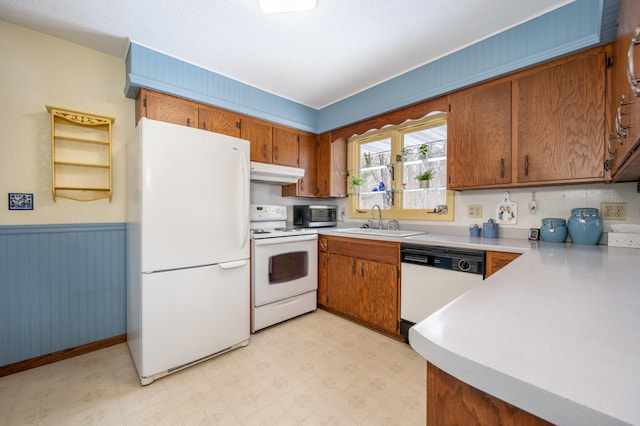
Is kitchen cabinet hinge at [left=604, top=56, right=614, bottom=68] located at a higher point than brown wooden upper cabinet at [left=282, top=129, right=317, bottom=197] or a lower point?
higher

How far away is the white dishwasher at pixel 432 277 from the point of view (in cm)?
192

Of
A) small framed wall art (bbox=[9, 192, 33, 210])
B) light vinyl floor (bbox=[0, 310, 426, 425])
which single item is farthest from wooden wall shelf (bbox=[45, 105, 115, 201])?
light vinyl floor (bbox=[0, 310, 426, 425])

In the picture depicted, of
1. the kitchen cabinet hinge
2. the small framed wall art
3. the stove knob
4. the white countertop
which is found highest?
the kitchen cabinet hinge

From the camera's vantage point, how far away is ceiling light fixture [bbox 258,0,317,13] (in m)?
1.59

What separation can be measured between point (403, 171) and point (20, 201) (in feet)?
11.0

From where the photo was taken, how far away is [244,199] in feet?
7.32

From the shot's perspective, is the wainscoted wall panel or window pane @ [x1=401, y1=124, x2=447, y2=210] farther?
window pane @ [x1=401, y1=124, x2=447, y2=210]

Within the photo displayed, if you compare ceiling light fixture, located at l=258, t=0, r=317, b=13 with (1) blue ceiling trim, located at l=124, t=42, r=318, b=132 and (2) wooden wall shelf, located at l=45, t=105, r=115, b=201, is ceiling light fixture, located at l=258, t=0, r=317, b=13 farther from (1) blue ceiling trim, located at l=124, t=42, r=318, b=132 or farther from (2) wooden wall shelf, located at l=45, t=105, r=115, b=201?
(2) wooden wall shelf, located at l=45, t=105, r=115, b=201

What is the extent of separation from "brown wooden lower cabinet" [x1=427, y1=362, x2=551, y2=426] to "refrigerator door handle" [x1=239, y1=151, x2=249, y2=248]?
1853mm

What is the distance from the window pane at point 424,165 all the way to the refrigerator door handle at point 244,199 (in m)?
1.71

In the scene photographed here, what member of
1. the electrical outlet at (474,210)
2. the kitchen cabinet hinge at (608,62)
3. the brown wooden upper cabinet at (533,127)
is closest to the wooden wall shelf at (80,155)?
the brown wooden upper cabinet at (533,127)

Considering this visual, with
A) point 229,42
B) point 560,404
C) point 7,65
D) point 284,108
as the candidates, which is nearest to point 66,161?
point 7,65

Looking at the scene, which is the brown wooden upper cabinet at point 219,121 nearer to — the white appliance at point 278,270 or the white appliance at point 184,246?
the white appliance at point 184,246

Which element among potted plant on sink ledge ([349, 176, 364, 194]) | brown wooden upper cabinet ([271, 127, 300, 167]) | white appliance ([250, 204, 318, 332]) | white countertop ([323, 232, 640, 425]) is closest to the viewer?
white countertop ([323, 232, 640, 425])
